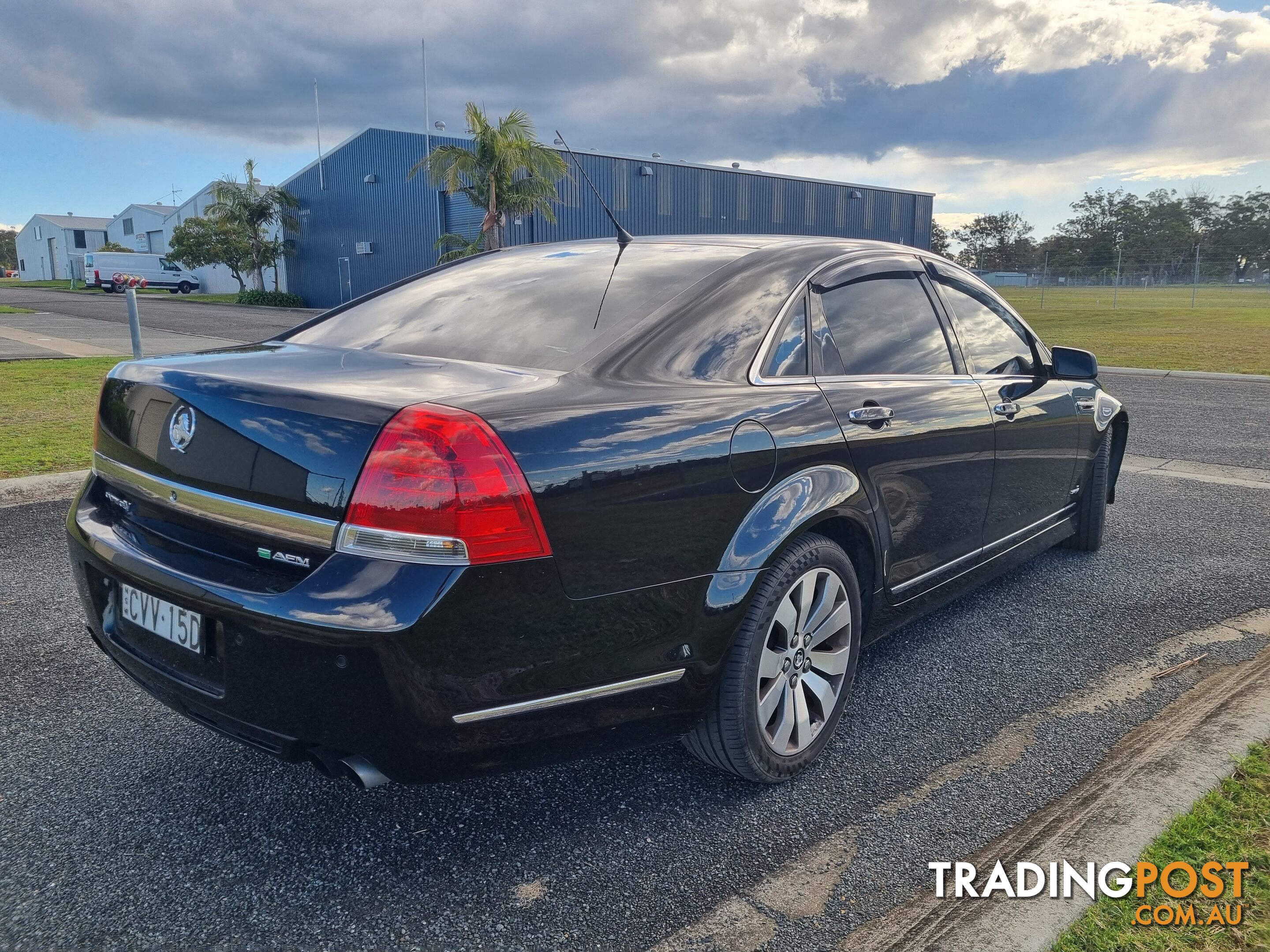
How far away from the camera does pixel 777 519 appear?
2.50 m

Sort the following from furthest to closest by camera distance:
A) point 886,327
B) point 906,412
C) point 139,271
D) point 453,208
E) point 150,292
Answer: point 150,292 → point 139,271 → point 453,208 → point 886,327 → point 906,412

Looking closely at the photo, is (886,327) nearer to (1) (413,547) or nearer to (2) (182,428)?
(1) (413,547)

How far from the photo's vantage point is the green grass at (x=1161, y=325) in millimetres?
16234

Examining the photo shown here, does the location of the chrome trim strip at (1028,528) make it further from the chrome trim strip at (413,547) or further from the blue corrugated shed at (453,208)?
the blue corrugated shed at (453,208)

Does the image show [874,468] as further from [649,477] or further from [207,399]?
[207,399]

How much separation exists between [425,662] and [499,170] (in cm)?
2645

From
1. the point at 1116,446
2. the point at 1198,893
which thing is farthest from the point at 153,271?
the point at 1198,893

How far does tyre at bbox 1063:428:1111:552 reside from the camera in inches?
185

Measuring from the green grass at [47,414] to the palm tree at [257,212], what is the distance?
1289 inches

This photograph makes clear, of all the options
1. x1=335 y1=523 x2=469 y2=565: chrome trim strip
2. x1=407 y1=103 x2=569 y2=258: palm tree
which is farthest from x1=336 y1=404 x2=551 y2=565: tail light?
x1=407 y1=103 x2=569 y2=258: palm tree

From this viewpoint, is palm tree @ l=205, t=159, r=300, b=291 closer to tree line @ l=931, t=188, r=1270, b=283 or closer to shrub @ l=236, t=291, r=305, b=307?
shrub @ l=236, t=291, r=305, b=307

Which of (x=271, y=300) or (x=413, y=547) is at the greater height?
(x=271, y=300)

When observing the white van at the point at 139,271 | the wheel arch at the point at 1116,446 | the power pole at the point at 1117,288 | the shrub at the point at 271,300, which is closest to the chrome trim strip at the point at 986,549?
the wheel arch at the point at 1116,446

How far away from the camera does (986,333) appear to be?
3.87 meters
